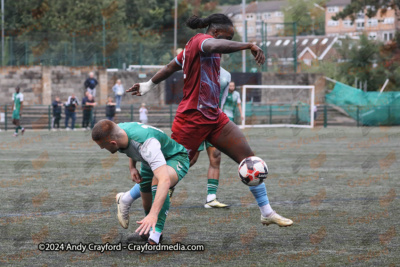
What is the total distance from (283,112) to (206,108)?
109 feet

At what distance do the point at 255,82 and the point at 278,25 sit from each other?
5356mm

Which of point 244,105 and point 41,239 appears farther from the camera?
point 244,105

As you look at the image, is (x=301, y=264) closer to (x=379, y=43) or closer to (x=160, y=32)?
(x=379, y=43)

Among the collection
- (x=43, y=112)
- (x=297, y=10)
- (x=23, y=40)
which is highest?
(x=297, y=10)

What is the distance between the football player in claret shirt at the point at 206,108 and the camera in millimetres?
6531

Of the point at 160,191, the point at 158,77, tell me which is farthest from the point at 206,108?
the point at 160,191

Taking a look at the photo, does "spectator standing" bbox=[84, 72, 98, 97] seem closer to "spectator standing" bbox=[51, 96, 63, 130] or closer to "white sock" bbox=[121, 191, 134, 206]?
"spectator standing" bbox=[51, 96, 63, 130]

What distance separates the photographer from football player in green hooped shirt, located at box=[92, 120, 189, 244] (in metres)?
5.32

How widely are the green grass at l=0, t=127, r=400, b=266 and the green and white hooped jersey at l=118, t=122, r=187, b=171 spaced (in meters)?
0.76

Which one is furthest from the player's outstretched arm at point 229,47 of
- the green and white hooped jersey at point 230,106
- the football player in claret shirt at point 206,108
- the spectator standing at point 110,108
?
the spectator standing at point 110,108

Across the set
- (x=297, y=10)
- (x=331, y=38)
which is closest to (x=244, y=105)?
(x=297, y=10)

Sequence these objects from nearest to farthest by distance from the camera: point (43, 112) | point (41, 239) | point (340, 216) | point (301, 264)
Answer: point (301, 264) < point (41, 239) < point (340, 216) < point (43, 112)

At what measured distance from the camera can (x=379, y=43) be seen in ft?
168

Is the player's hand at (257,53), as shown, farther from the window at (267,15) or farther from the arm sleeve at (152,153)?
the window at (267,15)
